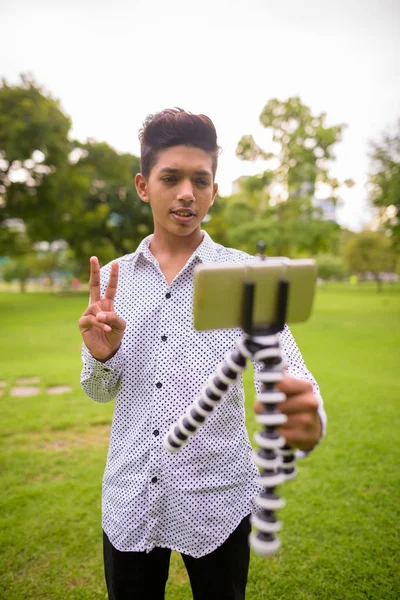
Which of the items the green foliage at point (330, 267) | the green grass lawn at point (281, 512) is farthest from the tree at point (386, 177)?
the green foliage at point (330, 267)

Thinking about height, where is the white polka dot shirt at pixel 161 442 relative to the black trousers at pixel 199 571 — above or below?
above

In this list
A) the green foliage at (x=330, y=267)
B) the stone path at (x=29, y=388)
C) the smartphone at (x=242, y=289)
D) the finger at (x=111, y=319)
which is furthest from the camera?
the green foliage at (x=330, y=267)

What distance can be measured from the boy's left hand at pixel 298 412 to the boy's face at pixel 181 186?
2.79 ft

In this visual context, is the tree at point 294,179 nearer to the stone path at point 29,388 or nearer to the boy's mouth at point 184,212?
the stone path at point 29,388

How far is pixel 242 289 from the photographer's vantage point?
0.92 meters

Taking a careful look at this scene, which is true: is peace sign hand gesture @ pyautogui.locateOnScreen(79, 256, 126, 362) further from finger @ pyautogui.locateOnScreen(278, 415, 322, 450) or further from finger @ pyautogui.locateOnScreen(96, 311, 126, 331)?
finger @ pyautogui.locateOnScreen(278, 415, 322, 450)

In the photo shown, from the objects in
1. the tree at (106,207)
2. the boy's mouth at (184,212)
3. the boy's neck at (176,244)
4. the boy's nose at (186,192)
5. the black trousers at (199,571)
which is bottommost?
the black trousers at (199,571)

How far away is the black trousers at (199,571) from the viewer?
1616mm

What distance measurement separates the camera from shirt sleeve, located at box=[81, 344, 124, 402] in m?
1.58

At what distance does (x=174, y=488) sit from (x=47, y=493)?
323 centimetres

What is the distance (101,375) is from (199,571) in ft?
3.01

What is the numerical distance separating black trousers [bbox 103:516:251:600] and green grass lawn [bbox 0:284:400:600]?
154cm

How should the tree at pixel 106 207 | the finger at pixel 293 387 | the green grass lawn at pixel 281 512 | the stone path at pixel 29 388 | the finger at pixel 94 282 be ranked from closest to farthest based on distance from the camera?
the finger at pixel 293 387, the finger at pixel 94 282, the green grass lawn at pixel 281 512, the stone path at pixel 29 388, the tree at pixel 106 207

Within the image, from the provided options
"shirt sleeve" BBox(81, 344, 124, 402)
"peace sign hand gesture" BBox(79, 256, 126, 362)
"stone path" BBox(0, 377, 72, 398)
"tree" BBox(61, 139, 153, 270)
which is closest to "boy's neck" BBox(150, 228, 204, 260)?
"peace sign hand gesture" BBox(79, 256, 126, 362)
